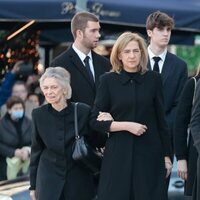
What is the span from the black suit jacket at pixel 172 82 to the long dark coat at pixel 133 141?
0.86 m

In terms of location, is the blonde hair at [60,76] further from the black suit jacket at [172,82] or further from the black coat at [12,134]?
the black coat at [12,134]

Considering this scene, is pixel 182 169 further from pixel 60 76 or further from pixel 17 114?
pixel 17 114

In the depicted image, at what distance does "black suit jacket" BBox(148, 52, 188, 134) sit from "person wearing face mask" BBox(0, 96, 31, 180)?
139 inches

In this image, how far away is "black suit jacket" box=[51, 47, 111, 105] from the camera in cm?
675

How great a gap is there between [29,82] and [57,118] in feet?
22.2

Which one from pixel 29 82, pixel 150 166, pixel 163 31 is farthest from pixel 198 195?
pixel 29 82

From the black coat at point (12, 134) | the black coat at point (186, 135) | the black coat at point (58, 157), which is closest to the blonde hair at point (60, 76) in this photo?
the black coat at point (58, 157)

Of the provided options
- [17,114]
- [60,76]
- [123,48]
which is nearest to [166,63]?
[123,48]

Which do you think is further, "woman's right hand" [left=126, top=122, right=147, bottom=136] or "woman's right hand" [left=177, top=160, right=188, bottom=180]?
"woman's right hand" [left=177, top=160, right=188, bottom=180]

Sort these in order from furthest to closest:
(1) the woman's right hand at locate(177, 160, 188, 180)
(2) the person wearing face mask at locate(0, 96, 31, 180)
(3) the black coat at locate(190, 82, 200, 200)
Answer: (2) the person wearing face mask at locate(0, 96, 31, 180), (1) the woman's right hand at locate(177, 160, 188, 180), (3) the black coat at locate(190, 82, 200, 200)

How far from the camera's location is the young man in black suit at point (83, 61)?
22.2ft

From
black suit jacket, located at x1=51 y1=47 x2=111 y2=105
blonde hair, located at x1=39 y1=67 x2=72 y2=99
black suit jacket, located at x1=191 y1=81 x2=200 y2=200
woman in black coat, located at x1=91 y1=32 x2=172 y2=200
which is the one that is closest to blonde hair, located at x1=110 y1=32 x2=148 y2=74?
woman in black coat, located at x1=91 y1=32 x2=172 y2=200

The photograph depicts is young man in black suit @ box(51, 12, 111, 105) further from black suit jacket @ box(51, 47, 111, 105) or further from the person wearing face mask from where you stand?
the person wearing face mask

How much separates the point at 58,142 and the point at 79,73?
1063 millimetres
